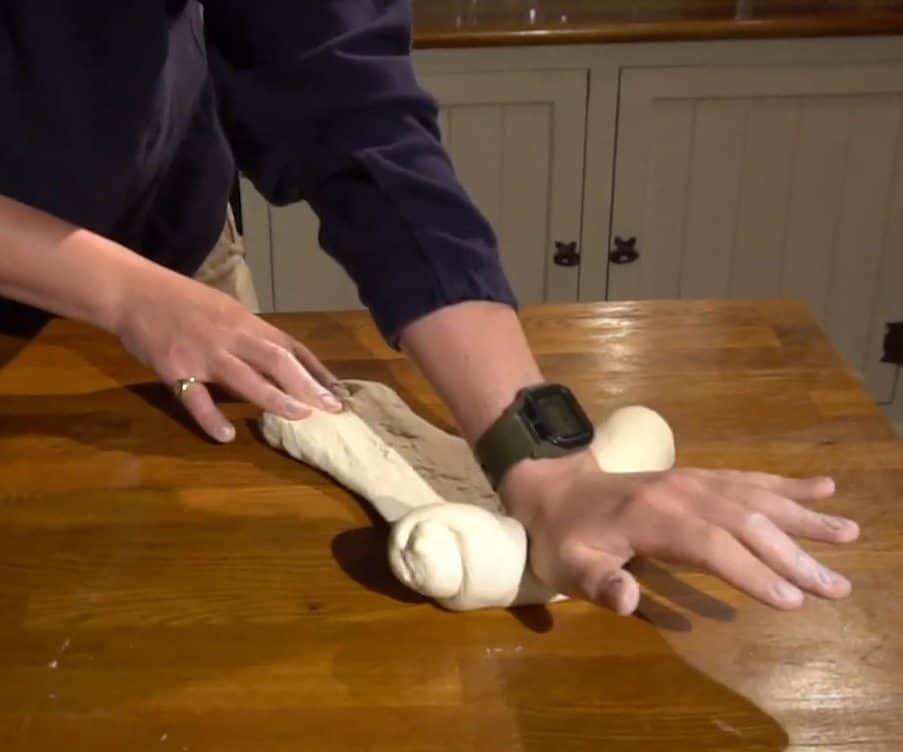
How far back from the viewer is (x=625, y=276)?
6.50ft

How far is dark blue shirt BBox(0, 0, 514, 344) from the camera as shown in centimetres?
89

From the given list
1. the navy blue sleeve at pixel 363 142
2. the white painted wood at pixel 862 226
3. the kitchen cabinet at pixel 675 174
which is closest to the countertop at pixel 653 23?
the kitchen cabinet at pixel 675 174

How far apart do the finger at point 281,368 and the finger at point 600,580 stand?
9.8 inches

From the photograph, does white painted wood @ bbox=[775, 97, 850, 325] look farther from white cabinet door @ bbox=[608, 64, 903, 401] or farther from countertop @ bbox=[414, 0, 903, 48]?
countertop @ bbox=[414, 0, 903, 48]

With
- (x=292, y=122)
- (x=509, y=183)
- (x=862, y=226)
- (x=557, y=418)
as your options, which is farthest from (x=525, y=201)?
(x=557, y=418)

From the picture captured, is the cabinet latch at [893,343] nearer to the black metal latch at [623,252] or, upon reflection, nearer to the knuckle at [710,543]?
the black metal latch at [623,252]

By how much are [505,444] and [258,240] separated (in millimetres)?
1184

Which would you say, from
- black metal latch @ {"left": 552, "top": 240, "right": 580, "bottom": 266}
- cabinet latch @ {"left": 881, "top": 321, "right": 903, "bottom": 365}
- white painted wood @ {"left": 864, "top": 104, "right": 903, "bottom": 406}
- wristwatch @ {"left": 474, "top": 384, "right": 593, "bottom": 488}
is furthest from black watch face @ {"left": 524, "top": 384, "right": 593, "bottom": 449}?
cabinet latch @ {"left": 881, "top": 321, "right": 903, "bottom": 365}

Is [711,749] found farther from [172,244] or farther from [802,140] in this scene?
[802,140]

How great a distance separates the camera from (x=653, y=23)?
177 cm

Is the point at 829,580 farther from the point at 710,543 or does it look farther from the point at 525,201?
the point at 525,201

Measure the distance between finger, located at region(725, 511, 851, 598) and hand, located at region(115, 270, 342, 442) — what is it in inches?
13.0

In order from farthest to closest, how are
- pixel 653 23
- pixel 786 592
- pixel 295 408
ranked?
1. pixel 653 23
2. pixel 295 408
3. pixel 786 592

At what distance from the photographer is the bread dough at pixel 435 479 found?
2.50ft
